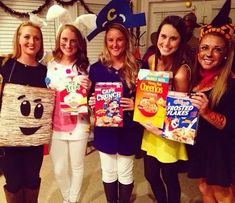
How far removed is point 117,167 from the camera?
180 centimetres

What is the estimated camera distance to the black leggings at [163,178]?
63.4 inches

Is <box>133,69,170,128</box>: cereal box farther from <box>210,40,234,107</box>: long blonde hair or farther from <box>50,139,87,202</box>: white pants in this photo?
<box>50,139,87,202</box>: white pants

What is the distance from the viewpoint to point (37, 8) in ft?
9.96

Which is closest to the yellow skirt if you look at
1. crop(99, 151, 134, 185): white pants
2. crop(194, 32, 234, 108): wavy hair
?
crop(99, 151, 134, 185): white pants

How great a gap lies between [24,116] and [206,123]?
0.98 metres

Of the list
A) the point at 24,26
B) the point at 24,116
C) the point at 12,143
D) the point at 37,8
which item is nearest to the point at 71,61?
the point at 24,26

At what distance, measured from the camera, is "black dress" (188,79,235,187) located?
4.51ft

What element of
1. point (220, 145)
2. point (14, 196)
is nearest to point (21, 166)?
point (14, 196)

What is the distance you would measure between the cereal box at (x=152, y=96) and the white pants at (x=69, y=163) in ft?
1.70

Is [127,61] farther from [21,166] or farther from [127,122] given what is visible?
[21,166]

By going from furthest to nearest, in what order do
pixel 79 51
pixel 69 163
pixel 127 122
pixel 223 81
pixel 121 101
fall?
pixel 69 163 → pixel 79 51 → pixel 127 122 → pixel 121 101 → pixel 223 81

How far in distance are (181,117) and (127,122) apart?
1.29ft

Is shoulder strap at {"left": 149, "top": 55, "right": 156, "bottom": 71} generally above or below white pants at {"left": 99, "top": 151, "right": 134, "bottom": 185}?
above

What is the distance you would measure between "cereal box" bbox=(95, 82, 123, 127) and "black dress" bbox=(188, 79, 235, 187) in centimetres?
45
